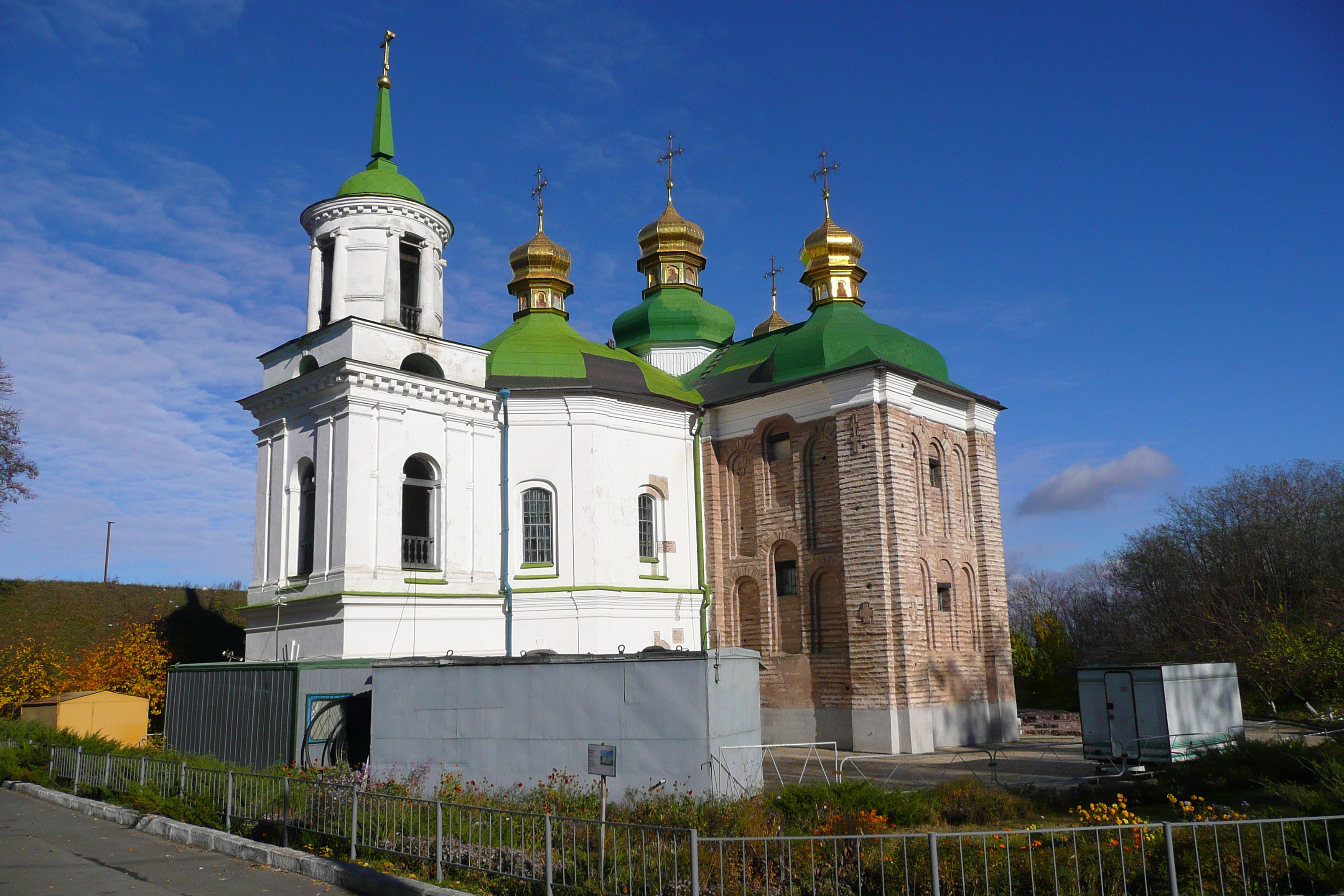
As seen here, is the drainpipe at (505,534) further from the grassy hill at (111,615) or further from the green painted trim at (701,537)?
the grassy hill at (111,615)

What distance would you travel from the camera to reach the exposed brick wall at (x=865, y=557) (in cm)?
2166

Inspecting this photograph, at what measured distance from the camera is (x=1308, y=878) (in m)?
7.72

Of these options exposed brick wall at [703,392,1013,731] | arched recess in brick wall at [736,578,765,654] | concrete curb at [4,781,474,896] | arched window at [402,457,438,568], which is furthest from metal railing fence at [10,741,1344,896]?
arched recess in brick wall at [736,578,765,654]

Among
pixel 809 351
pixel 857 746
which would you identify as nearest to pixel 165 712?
pixel 857 746

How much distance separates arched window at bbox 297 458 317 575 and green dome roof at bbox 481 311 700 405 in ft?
14.6

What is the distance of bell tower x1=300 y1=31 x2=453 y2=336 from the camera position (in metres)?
20.6

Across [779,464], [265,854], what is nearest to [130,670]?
[265,854]

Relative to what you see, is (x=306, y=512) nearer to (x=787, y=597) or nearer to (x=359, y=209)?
(x=359, y=209)

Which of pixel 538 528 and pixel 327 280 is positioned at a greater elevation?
pixel 327 280

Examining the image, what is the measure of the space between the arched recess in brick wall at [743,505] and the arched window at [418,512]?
7.96 meters

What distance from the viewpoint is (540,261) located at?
2917cm

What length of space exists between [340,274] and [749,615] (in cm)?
1257

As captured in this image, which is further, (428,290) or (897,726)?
(428,290)

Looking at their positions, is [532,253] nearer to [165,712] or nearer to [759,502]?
[759,502]
